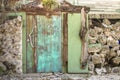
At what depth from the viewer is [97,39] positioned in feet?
34.1

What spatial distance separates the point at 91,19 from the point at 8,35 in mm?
3305

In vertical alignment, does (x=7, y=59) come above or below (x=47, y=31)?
below

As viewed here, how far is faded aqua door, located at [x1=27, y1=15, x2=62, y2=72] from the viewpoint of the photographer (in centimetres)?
977

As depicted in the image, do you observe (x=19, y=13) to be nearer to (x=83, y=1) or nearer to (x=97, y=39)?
(x=83, y=1)

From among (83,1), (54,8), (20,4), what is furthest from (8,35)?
(83,1)

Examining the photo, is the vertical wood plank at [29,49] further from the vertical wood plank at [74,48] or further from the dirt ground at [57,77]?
the vertical wood plank at [74,48]

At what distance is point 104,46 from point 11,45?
3632 millimetres

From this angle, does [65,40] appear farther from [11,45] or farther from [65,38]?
[11,45]

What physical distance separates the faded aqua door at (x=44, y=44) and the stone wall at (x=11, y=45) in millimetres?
376

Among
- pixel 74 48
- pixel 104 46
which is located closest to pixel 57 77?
pixel 74 48

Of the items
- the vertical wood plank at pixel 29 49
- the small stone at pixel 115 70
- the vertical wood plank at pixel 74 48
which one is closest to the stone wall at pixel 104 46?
the small stone at pixel 115 70

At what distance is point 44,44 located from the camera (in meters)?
9.81

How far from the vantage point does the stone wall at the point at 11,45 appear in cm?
956

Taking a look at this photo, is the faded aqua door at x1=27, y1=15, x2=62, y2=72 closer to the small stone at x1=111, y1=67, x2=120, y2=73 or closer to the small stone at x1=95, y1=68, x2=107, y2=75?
the small stone at x1=95, y1=68, x2=107, y2=75
